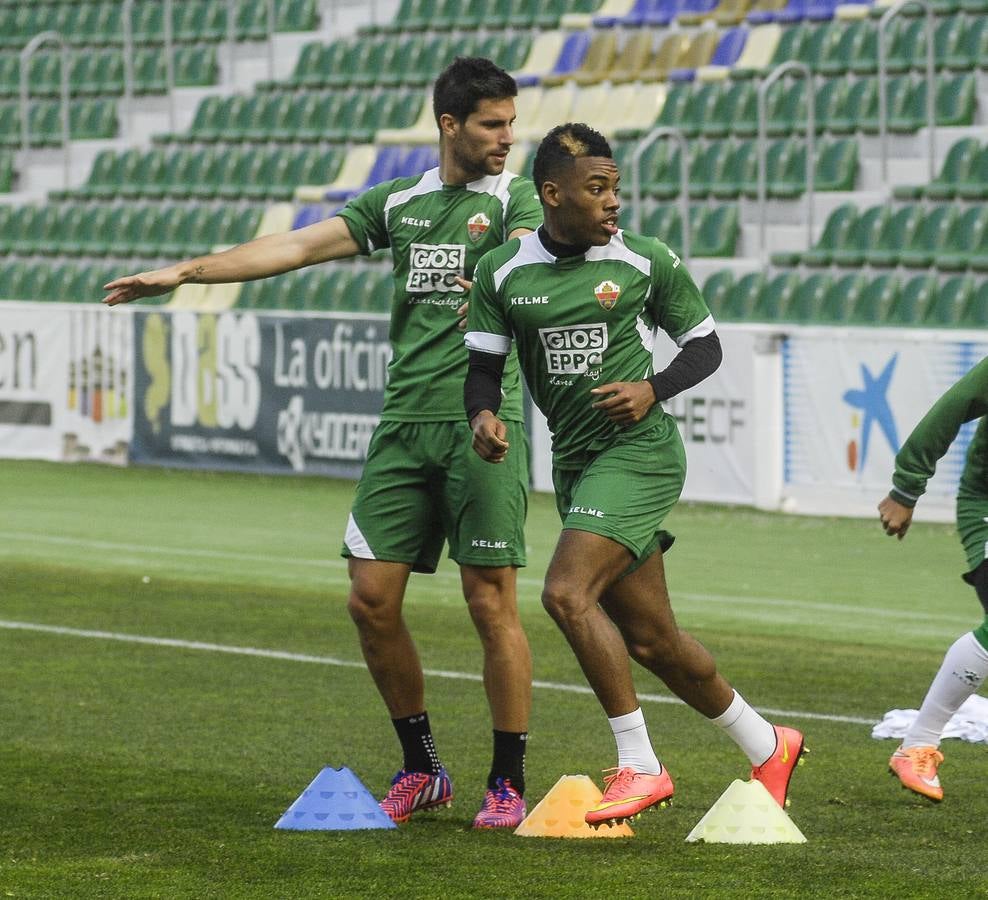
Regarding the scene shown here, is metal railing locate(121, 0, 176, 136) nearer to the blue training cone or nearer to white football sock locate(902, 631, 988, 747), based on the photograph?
white football sock locate(902, 631, 988, 747)

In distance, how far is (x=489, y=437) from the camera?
6086 mm

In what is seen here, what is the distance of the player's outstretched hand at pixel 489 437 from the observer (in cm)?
609

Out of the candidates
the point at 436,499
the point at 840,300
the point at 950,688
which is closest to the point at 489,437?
the point at 436,499

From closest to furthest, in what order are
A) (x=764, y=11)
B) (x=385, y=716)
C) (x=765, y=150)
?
(x=385, y=716) < (x=765, y=150) < (x=764, y=11)

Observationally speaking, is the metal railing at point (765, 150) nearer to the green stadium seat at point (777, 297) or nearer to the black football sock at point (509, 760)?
the green stadium seat at point (777, 297)

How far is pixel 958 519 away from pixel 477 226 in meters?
1.78

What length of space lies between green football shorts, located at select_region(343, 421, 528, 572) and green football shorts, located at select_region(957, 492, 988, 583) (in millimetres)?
1380

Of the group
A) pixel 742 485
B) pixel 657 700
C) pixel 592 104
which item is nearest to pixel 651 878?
pixel 657 700

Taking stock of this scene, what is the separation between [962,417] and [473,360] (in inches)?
58.1

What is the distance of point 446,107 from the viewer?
6.59 m

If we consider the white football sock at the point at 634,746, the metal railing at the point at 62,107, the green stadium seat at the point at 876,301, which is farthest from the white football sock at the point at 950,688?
the metal railing at the point at 62,107

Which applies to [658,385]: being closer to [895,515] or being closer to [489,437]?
[489,437]

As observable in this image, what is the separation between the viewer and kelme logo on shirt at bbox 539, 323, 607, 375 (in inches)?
242

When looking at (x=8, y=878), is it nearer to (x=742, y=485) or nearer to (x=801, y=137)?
(x=742, y=485)
